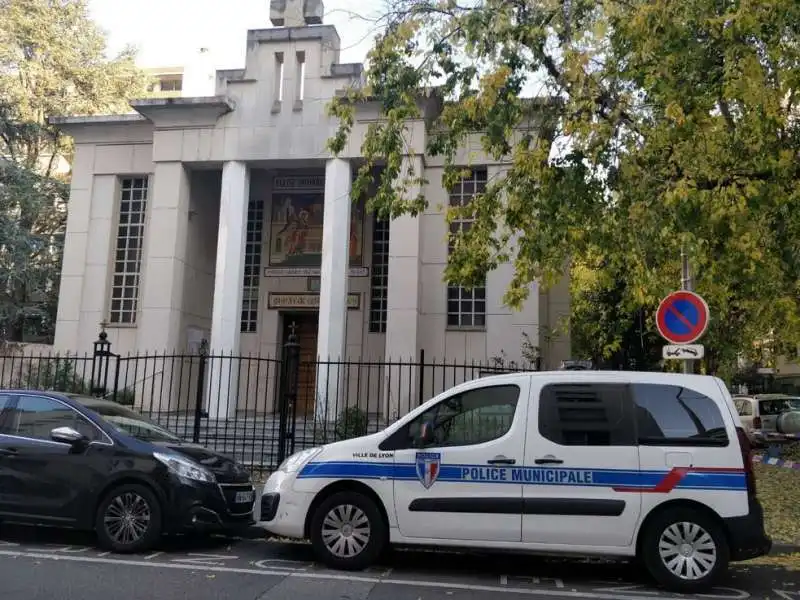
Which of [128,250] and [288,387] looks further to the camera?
[128,250]

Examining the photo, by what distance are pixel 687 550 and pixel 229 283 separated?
12.4 metres

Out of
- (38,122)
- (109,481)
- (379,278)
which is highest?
(38,122)

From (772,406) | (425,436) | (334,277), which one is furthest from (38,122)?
(772,406)

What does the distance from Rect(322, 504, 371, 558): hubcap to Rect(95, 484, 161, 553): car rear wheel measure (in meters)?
1.74

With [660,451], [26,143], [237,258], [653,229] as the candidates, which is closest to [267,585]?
[660,451]

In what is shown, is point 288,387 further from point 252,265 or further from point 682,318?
point 252,265

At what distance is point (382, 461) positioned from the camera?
6680 millimetres

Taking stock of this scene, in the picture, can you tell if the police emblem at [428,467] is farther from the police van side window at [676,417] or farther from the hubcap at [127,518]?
the hubcap at [127,518]

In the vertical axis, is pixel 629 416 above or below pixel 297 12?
below

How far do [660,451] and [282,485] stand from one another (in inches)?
A: 138

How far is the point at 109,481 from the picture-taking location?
718 centimetres

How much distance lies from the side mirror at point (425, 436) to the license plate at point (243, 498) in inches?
86.8

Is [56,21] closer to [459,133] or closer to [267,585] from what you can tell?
[459,133]

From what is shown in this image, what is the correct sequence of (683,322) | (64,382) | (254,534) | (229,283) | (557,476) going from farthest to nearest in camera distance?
(229,283)
(64,382)
(683,322)
(254,534)
(557,476)
